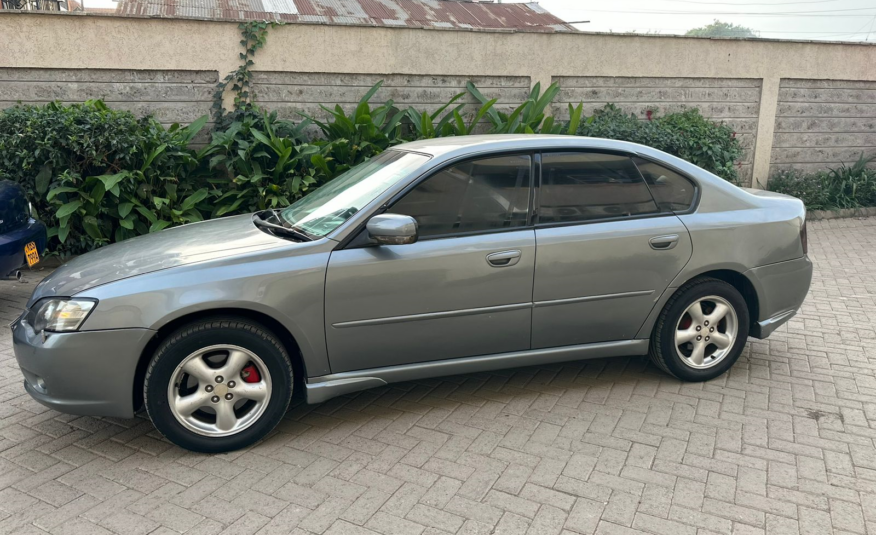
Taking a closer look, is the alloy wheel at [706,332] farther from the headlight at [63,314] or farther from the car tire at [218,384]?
the headlight at [63,314]

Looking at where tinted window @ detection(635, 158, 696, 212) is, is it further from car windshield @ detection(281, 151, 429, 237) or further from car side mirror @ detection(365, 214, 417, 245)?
car side mirror @ detection(365, 214, 417, 245)

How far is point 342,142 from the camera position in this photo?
26.1 ft

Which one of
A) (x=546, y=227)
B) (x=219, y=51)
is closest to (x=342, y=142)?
(x=219, y=51)

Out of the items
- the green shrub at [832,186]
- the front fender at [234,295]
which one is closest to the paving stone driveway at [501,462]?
the front fender at [234,295]

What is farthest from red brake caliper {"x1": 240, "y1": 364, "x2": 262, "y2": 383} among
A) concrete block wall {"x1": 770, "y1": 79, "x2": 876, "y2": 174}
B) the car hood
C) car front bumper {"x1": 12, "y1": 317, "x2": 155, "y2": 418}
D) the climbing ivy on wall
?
concrete block wall {"x1": 770, "y1": 79, "x2": 876, "y2": 174}

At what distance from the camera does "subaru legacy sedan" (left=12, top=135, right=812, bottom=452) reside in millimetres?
3387

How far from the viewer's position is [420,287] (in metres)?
3.71

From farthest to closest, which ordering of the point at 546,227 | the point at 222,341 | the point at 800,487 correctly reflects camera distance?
the point at 546,227 → the point at 222,341 → the point at 800,487

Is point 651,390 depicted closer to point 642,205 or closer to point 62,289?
point 642,205

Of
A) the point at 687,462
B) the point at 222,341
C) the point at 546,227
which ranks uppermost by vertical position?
Result: the point at 546,227

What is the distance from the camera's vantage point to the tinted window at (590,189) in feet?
13.3

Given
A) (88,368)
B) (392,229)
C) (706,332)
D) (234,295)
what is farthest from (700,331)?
(88,368)

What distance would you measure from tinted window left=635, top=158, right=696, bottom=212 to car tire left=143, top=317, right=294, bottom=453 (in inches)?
97.7

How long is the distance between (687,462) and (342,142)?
5671 millimetres
